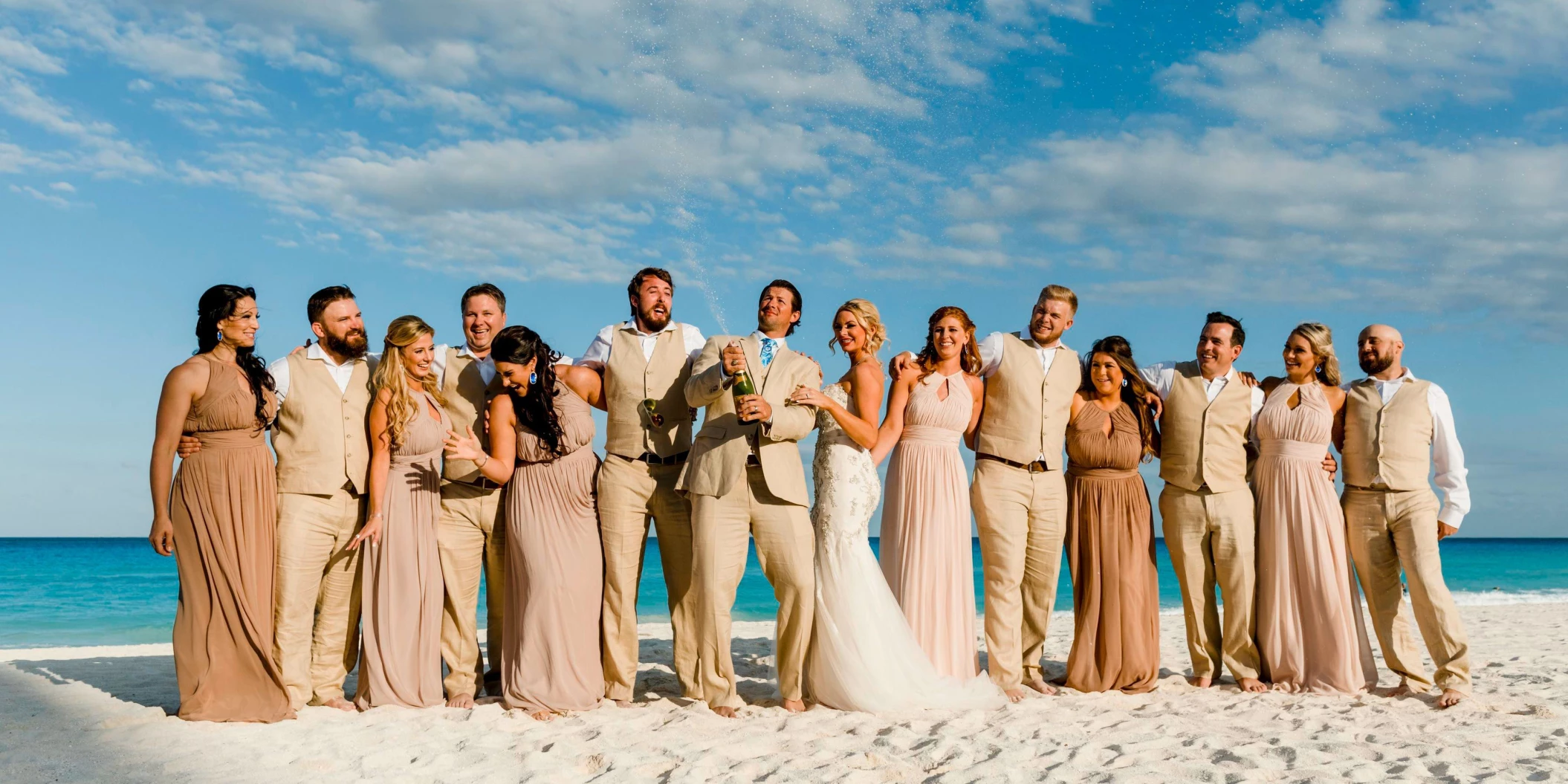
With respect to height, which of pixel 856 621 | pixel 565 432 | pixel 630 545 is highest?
pixel 565 432

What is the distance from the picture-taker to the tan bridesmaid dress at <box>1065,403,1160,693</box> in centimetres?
602

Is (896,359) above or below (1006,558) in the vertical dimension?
above

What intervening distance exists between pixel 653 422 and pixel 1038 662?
2685 millimetres

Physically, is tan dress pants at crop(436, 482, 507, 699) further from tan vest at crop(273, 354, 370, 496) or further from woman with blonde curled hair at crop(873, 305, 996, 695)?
woman with blonde curled hair at crop(873, 305, 996, 695)

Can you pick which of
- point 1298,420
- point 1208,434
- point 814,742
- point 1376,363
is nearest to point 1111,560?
point 1208,434

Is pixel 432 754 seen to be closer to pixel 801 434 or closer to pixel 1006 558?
pixel 801 434

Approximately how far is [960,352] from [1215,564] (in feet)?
6.79

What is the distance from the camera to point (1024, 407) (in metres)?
5.86

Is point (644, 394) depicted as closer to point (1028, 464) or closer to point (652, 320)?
point (652, 320)

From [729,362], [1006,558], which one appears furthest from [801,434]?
[1006,558]

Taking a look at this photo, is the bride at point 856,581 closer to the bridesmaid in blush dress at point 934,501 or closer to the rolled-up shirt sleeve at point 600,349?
the bridesmaid in blush dress at point 934,501

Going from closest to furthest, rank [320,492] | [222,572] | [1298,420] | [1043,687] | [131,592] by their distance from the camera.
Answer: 1. [222,572]
2. [320,492]
3. [1043,687]
4. [1298,420]
5. [131,592]

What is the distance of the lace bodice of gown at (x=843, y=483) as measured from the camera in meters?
5.42

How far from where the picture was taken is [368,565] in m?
5.29
